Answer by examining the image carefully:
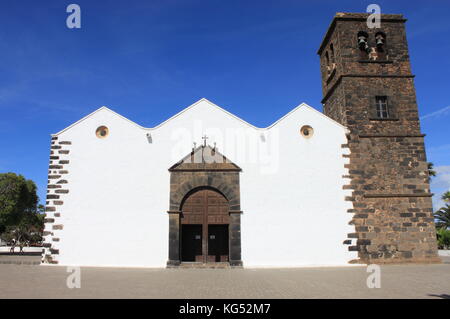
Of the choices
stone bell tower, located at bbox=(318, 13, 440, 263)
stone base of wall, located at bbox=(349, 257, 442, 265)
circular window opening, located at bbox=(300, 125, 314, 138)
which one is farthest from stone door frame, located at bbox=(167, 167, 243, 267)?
stone base of wall, located at bbox=(349, 257, 442, 265)

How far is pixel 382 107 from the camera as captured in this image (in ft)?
53.2

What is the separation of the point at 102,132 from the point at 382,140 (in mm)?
12737

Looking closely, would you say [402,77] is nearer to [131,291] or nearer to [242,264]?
[242,264]

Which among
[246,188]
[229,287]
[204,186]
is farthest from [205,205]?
[229,287]

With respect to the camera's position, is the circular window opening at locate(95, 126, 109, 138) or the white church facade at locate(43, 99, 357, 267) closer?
the white church facade at locate(43, 99, 357, 267)

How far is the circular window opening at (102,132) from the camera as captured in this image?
15461 millimetres

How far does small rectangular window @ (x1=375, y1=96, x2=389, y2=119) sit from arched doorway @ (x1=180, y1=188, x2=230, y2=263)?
838 cm

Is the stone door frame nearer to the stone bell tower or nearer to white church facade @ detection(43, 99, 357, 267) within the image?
white church facade @ detection(43, 99, 357, 267)

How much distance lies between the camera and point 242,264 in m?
13.9

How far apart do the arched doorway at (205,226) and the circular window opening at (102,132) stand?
4.72 meters

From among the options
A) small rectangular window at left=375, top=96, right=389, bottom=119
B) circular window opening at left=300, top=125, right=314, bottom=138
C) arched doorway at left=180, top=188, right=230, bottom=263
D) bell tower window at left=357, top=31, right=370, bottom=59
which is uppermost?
bell tower window at left=357, top=31, right=370, bottom=59

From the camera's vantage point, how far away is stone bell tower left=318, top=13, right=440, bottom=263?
1451 centimetres

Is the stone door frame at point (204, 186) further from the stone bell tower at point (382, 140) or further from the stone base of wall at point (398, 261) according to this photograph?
the stone base of wall at point (398, 261)
